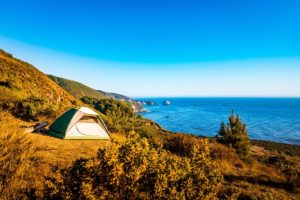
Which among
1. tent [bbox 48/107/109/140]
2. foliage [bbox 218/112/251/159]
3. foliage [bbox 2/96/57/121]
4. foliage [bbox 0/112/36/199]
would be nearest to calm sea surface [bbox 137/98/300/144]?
foliage [bbox 218/112/251/159]

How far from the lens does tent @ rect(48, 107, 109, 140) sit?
38.9 ft

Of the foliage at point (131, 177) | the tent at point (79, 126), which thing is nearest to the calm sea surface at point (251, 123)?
the tent at point (79, 126)

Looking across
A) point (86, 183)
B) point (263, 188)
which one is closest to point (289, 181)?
point (263, 188)

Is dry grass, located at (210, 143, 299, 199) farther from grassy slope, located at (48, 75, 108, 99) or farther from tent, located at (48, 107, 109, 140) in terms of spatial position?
grassy slope, located at (48, 75, 108, 99)

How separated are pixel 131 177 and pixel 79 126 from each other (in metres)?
9.67

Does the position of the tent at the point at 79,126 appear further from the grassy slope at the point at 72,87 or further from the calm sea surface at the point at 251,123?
the grassy slope at the point at 72,87

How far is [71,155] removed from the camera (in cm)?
847

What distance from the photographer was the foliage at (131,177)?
130 inches

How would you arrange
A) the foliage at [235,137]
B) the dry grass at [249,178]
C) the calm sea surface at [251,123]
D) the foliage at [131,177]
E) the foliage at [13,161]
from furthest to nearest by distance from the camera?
the calm sea surface at [251,123] → the foliage at [235,137] → the dry grass at [249,178] → the foliage at [13,161] → the foliage at [131,177]

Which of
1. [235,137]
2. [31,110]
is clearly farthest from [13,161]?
[235,137]

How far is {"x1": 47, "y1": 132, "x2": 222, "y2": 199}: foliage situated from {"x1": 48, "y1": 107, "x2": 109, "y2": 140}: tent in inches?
346

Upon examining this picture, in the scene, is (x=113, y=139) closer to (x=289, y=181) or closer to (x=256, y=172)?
(x=289, y=181)

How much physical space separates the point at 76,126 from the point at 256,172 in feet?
32.1

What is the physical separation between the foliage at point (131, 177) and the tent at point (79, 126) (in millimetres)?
8787
